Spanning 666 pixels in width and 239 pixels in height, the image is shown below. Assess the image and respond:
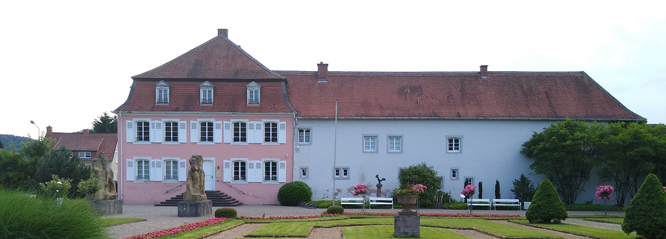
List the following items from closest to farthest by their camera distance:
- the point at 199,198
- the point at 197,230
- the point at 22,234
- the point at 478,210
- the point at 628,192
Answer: the point at 22,234
the point at 197,230
the point at 199,198
the point at 478,210
the point at 628,192

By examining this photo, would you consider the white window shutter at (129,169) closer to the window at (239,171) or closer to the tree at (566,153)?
the window at (239,171)

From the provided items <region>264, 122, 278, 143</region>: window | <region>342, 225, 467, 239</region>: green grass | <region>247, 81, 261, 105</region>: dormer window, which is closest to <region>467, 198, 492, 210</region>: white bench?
<region>264, 122, 278, 143</region>: window

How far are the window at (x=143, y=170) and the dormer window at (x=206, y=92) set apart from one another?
480 centimetres

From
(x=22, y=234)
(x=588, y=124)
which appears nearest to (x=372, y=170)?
(x=588, y=124)

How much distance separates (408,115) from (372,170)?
3.95m

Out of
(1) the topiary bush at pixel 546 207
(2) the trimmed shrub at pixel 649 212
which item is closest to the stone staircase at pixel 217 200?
(1) the topiary bush at pixel 546 207

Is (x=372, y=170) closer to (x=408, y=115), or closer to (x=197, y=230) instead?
(x=408, y=115)

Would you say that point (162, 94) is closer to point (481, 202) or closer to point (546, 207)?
point (481, 202)

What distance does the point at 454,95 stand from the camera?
3712cm

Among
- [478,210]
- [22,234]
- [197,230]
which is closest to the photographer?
[22,234]

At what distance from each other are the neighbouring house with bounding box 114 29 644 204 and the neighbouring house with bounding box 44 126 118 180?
1095 inches

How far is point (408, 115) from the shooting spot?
35.7 m

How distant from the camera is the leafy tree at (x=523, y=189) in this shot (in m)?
33.4

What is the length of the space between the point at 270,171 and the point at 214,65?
287 inches
